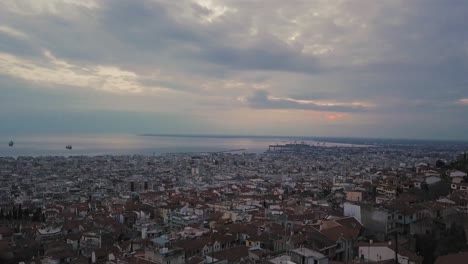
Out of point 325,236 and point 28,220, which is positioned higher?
point 325,236

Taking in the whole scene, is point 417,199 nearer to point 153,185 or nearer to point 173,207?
point 173,207

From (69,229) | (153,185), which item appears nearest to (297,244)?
(69,229)

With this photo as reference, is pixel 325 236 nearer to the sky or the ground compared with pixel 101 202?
nearer to the sky

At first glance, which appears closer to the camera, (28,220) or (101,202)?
(28,220)

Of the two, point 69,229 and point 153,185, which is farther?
point 153,185

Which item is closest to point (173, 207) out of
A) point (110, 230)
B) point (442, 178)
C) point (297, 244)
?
point (110, 230)

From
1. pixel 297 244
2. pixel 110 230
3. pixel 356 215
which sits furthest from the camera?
pixel 110 230

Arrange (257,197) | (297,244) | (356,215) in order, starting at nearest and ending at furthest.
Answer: (297,244), (356,215), (257,197)

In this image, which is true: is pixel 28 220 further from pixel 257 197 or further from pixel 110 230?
pixel 257 197

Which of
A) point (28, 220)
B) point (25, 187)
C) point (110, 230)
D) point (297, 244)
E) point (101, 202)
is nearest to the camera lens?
point (297, 244)
